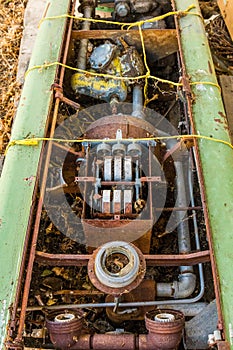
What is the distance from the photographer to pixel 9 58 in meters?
5.77

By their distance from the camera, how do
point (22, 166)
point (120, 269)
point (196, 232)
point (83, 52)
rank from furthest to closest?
1. point (83, 52)
2. point (196, 232)
3. point (22, 166)
4. point (120, 269)

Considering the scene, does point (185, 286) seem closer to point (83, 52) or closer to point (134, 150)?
point (134, 150)

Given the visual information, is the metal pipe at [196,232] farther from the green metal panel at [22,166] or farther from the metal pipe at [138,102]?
the green metal panel at [22,166]

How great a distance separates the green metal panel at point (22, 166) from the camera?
8.09 feet

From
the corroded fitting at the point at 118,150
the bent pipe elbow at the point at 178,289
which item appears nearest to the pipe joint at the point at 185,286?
the bent pipe elbow at the point at 178,289

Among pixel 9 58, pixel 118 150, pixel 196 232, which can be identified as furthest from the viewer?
pixel 9 58

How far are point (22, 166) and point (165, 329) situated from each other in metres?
1.36

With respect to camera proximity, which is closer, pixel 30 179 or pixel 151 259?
pixel 151 259

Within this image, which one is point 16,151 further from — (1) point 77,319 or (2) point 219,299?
(2) point 219,299

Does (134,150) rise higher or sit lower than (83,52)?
lower

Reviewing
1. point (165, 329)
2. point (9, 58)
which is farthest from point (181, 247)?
point (9, 58)

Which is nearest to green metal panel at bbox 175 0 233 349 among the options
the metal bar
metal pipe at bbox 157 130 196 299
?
the metal bar

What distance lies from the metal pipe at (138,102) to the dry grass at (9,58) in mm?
1617

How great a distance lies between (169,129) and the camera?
392 cm
